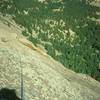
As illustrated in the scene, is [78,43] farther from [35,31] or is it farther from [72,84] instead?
[72,84]

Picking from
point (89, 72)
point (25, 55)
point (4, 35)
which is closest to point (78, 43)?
point (89, 72)

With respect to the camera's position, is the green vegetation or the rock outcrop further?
the green vegetation

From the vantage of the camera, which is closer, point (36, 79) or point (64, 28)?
point (36, 79)

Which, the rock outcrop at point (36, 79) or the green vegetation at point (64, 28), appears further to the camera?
the green vegetation at point (64, 28)

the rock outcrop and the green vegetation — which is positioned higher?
the rock outcrop

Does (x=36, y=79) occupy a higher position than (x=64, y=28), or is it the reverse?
(x=36, y=79)
